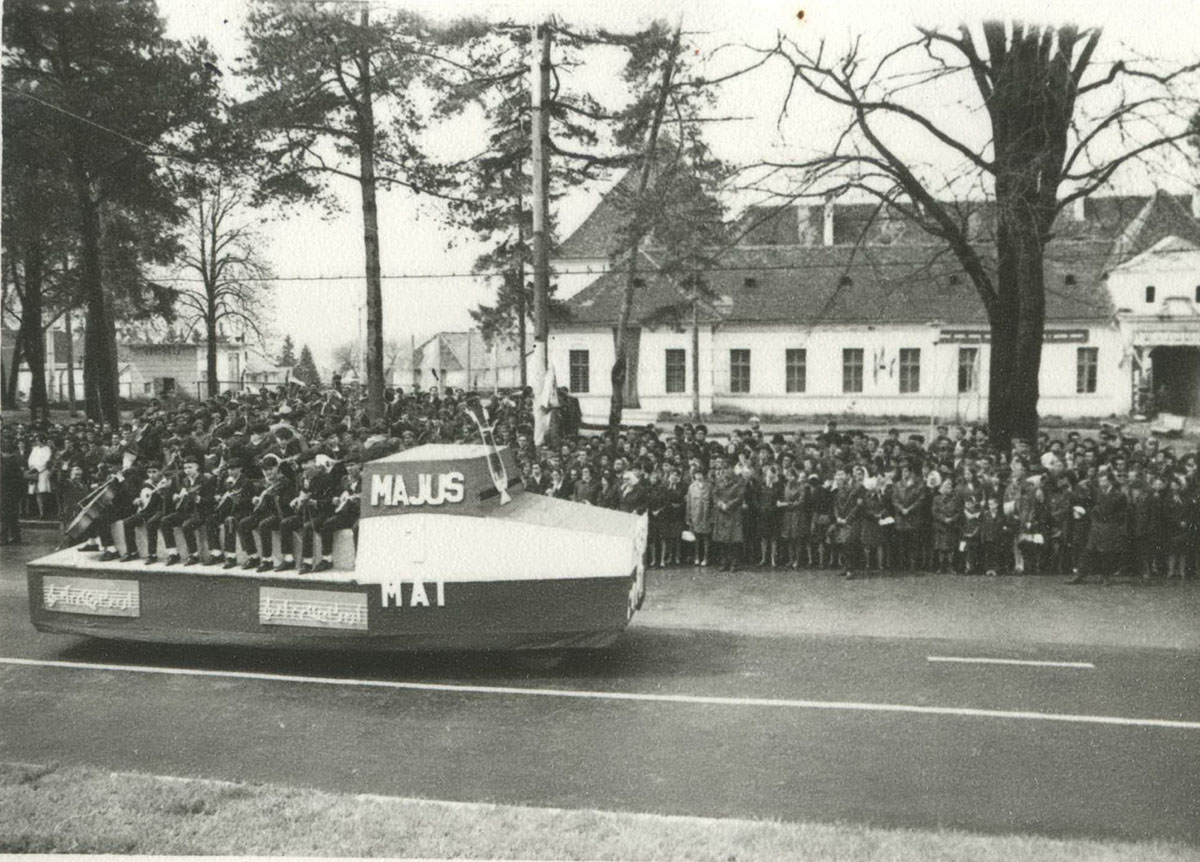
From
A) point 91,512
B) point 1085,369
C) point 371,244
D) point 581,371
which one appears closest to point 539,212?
point 371,244

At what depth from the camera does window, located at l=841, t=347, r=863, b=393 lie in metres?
37.5

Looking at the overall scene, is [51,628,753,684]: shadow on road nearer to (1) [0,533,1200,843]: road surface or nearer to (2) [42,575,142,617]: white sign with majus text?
(1) [0,533,1200,843]: road surface

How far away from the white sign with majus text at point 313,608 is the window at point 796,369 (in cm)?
2982

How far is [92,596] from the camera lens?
10.6 m

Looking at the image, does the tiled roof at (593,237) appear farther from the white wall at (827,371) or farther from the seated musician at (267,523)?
the seated musician at (267,523)

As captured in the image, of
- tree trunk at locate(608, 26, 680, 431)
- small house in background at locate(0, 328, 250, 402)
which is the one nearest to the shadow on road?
tree trunk at locate(608, 26, 680, 431)

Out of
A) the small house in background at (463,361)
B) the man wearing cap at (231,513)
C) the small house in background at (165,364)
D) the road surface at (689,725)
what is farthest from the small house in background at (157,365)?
the road surface at (689,725)

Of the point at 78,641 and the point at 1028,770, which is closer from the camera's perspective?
the point at 1028,770

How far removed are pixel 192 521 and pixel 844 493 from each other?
870 cm

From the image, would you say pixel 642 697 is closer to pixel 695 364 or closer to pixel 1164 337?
pixel 695 364

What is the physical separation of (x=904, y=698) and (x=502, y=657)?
3924mm

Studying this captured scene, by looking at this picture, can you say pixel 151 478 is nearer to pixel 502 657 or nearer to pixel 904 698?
pixel 502 657

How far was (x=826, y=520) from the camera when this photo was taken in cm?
1528

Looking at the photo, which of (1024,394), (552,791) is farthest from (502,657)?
(1024,394)
